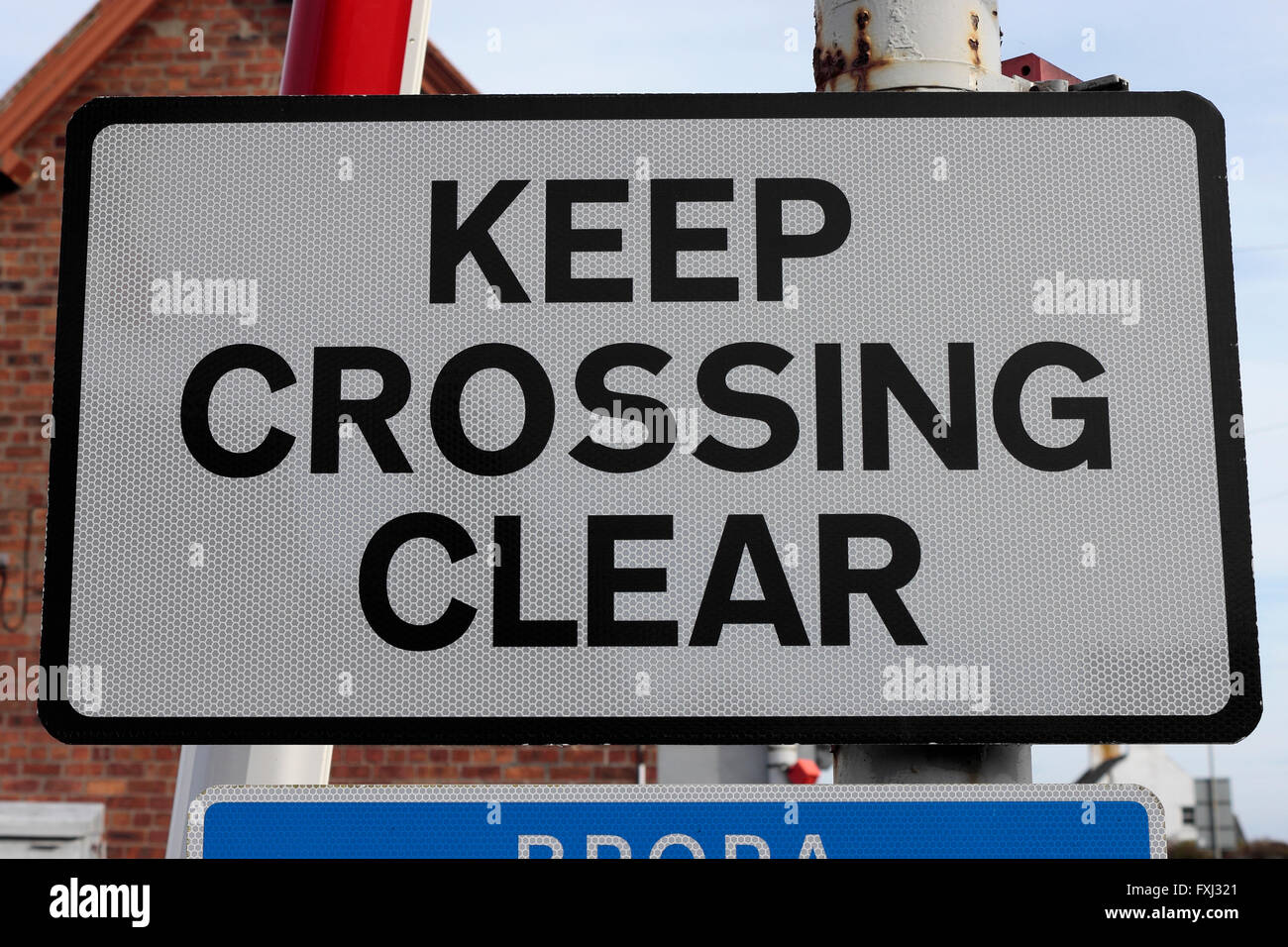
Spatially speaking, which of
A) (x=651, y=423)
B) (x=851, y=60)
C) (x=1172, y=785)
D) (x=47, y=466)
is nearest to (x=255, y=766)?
(x=651, y=423)

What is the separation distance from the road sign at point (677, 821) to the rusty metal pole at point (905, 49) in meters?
0.08

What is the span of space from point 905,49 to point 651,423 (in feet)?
1.90

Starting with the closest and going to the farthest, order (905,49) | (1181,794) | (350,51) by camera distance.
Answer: (905,49)
(350,51)
(1181,794)

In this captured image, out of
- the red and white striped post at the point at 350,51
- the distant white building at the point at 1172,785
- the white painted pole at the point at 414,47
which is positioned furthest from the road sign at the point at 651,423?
the distant white building at the point at 1172,785

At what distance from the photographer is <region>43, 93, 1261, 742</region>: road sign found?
1123mm

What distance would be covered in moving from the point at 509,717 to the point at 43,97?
7130 mm

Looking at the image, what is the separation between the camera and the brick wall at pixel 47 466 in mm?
5980

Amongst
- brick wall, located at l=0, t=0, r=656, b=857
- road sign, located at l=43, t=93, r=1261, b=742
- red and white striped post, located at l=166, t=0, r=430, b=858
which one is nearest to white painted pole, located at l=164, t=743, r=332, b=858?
red and white striped post, located at l=166, t=0, r=430, b=858

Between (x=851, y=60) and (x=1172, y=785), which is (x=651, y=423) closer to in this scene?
(x=851, y=60)

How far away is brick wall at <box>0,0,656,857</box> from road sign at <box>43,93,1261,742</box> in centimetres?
481

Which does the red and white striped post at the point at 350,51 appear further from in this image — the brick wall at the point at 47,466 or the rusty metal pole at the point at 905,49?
the brick wall at the point at 47,466

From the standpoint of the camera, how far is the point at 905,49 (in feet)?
4.51

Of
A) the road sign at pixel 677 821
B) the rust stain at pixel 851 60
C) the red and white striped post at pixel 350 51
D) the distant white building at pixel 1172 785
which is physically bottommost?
the distant white building at pixel 1172 785

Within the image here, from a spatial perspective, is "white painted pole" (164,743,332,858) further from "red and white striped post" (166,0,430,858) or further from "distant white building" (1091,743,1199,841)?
"distant white building" (1091,743,1199,841)
